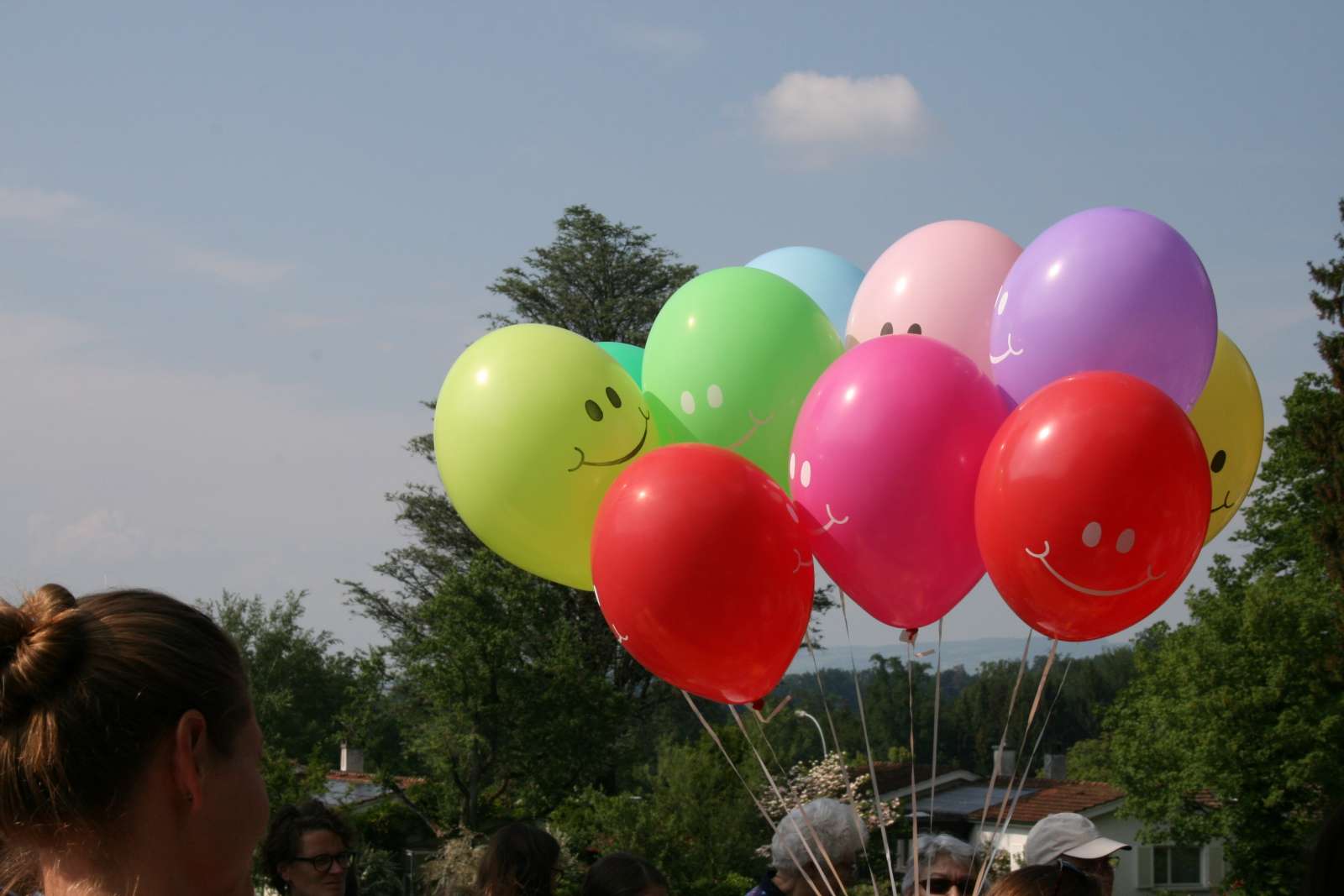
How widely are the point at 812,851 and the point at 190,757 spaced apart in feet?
11.8

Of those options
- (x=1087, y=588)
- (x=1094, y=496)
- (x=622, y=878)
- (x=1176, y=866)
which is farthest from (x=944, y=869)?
(x=1176, y=866)

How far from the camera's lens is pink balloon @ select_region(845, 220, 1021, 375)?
17.1ft

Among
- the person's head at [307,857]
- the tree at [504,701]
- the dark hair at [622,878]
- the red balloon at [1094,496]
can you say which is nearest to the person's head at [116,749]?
the dark hair at [622,878]

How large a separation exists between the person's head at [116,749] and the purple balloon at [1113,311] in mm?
3671

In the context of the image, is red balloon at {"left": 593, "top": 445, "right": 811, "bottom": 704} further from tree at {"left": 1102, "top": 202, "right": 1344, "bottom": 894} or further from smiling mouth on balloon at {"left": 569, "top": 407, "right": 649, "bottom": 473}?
tree at {"left": 1102, "top": 202, "right": 1344, "bottom": 894}

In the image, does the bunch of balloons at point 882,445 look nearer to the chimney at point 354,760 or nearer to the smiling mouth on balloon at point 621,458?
the smiling mouth on balloon at point 621,458

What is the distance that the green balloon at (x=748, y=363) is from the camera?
206 inches

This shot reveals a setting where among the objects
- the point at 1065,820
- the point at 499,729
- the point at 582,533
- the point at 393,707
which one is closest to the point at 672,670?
the point at 582,533

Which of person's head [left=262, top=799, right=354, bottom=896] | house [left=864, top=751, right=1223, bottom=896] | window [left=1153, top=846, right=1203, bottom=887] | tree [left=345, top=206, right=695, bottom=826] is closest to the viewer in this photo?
person's head [left=262, top=799, right=354, bottom=896]

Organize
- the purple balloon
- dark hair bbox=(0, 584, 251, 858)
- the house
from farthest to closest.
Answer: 1. the house
2. the purple balloon
3. dark hair bbox=(0, 584, 251, 858)

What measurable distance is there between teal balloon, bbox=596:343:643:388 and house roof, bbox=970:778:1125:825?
2421 cm

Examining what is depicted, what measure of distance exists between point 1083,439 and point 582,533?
6.45 ft

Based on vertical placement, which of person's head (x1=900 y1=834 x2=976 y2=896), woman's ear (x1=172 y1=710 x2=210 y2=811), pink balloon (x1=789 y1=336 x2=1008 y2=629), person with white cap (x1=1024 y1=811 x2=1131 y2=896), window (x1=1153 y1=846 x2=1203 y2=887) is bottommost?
window (x1=1153 y1=846 x2=1203 y2=887)

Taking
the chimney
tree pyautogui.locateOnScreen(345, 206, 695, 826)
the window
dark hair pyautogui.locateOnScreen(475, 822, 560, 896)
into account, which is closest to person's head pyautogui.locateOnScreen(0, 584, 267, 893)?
dark hair pyautogui.locateOnScreen(475, 822, 560, 896)
